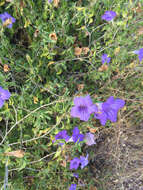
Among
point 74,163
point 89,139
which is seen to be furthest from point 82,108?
point 74,163

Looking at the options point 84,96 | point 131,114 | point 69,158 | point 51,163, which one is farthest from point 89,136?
point 131,114

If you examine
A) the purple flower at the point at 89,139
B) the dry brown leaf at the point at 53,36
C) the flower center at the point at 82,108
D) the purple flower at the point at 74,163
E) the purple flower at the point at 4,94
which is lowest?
the purple flower at the point at 74,163

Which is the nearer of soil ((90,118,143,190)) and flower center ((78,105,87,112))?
flower center ((78,105,87,112))

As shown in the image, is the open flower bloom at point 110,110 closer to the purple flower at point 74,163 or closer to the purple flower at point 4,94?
the purple flower at point 74,163

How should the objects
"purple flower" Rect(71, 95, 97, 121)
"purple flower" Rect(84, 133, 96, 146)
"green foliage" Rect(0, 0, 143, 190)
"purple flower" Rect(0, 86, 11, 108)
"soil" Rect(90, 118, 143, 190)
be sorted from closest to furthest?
"purple flower" Rect(0, 86, 11, 108) < "purple flower" Rect(71, 95, 97, 121) < "green foliage" Rect(0, 0, 143, 190) < "purple flower" Rect(84, 133, 96, 146) < "soil" Rect(90, 118, 143, 190)

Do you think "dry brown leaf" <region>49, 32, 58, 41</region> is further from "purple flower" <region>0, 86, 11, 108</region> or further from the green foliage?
"purple flower" <region>0, 86, 11, 108</region>

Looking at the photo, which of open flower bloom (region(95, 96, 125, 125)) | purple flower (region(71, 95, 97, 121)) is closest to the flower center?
purple flower (region(71, 95, 97, 121))

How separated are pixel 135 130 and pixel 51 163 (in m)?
0.80

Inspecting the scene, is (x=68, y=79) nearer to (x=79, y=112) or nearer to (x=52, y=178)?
(x=79, y=112)

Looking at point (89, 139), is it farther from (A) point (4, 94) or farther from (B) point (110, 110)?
(A) point (4, 94)

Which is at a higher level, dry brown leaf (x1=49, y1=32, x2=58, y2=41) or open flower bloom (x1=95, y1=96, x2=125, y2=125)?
dry brown leaf (x1=49, y1=32, x2=58, y2=41)

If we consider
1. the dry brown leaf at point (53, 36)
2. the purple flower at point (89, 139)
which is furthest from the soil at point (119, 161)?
the dry brown leaf at point (53, 36)

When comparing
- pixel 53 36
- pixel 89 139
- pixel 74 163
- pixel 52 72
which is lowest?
pixel 74 163

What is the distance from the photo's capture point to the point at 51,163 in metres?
1.25
